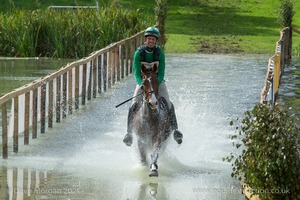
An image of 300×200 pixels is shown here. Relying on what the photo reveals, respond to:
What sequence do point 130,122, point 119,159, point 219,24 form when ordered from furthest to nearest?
point 219,24 < point 119,159 < point 130,122

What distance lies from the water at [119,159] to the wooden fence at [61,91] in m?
0.31

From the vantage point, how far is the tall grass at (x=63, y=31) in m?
37.2

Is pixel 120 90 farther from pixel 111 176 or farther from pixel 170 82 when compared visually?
pixel 111 176

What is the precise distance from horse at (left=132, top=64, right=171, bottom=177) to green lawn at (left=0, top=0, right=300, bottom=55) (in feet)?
82.4

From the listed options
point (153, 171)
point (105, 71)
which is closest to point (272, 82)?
point (153, 171)

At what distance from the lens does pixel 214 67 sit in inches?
1371

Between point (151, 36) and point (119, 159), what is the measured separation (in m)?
2.23

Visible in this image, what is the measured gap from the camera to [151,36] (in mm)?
16344

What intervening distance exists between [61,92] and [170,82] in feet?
27.2

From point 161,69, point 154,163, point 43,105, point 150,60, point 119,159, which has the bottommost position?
point 119,159

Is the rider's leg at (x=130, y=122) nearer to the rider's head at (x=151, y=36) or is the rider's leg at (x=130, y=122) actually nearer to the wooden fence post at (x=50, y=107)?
the rider's head at (x=151, y=36)

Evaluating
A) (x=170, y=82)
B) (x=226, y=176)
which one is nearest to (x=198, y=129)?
(x=226, y=176)

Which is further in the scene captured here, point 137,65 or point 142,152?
point 137,65

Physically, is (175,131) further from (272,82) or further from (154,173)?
(272,82)
